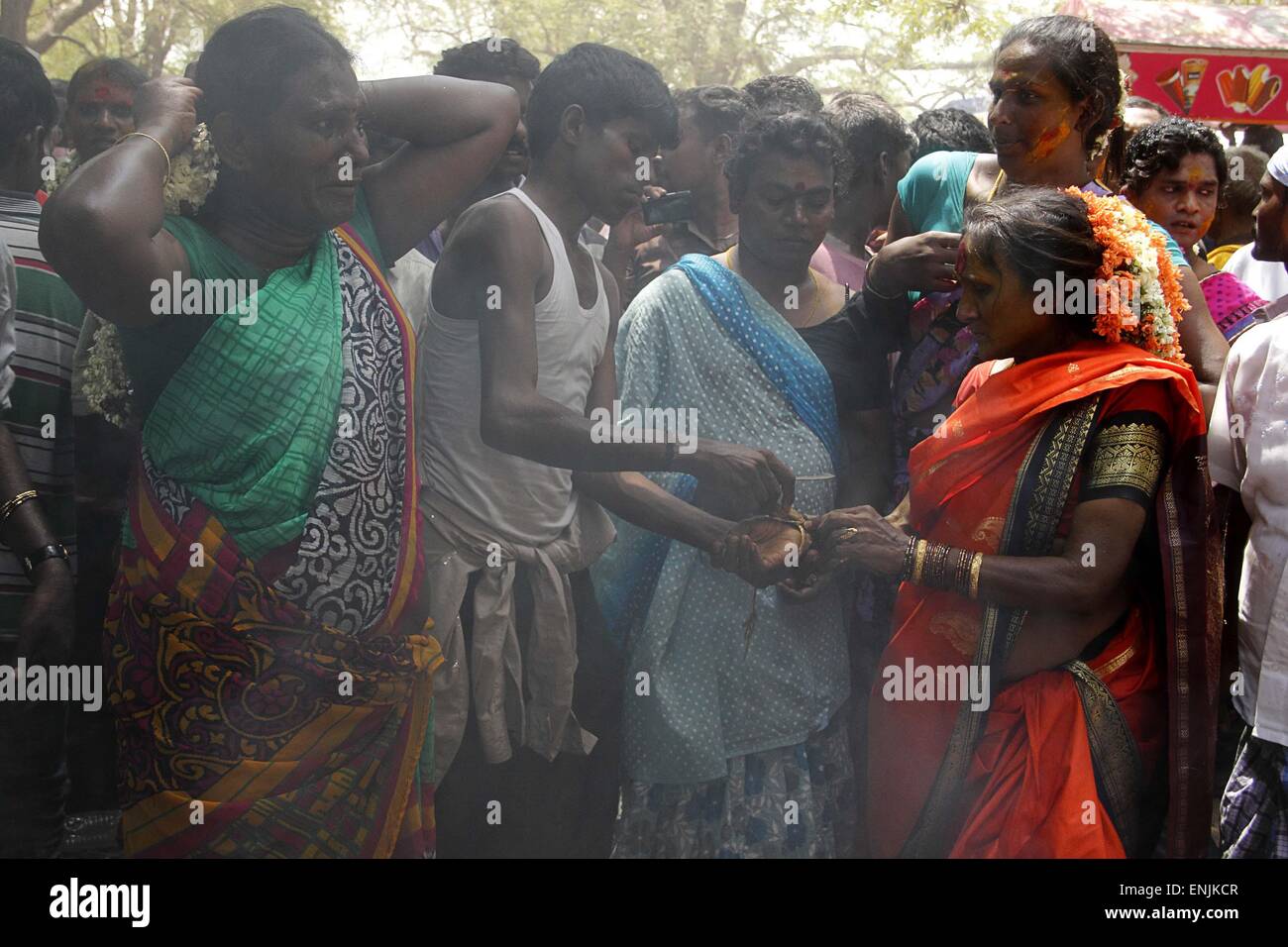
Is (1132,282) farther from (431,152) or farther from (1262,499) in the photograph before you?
(431,152)

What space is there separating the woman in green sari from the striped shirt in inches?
18.6

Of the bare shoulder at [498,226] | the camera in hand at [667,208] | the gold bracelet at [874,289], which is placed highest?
the camera in hand at [667,208]

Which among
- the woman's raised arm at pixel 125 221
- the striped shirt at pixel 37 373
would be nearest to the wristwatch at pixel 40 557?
the striped shirt at pixel 37 373

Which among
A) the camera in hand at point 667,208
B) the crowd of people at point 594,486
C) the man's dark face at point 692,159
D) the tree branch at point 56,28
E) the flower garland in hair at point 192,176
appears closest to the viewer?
the flower garland in hair at point 192,176

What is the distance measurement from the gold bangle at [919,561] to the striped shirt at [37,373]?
2.14 meters

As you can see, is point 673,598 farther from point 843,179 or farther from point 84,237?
point 84,237

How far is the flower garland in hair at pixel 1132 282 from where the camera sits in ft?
9.43

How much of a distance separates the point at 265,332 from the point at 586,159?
0.95m

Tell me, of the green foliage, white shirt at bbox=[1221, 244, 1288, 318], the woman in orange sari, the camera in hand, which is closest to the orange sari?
the woman in orange sari

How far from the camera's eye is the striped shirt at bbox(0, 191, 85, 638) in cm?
309

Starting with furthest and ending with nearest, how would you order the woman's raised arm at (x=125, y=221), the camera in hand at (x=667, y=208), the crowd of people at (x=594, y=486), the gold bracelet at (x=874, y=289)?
1. the camera in hand at (x=667, y=208)
2. the gold bracelet at (x=874, y=289)
3. the crowd of people at (x=594, y=486)
4. the woman's raised arm at (x=125, y=221)

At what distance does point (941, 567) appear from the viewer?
296 centimetres

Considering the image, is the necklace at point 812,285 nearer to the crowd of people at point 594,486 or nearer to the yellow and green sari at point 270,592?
the crowd of people at point 594,486

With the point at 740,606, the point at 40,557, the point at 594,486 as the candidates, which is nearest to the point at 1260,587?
the point at 740,606
